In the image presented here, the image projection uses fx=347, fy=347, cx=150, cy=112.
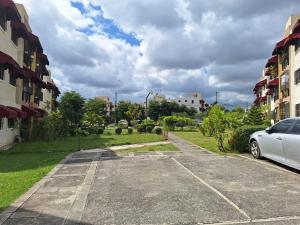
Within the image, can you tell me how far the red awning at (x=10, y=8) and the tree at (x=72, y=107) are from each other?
15.6 metres

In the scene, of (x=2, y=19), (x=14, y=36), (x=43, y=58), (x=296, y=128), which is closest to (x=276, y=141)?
(x=296, y=128)

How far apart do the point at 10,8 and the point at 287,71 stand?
2363 cm

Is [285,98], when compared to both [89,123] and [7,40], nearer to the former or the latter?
[89,123]

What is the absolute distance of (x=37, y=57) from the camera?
34.3 m

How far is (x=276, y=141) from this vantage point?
11.1m

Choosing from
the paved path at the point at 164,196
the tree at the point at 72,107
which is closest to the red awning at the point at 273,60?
the tree at the point at 72,107

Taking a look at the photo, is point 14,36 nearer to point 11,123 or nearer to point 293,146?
point 11,123

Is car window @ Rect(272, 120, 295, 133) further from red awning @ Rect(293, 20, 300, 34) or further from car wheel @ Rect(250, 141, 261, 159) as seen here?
red awning @ Rect(293, 20, 300, 34)

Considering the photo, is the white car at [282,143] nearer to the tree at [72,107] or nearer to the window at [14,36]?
the window at [14,36]

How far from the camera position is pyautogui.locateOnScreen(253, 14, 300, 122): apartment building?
2764 cm

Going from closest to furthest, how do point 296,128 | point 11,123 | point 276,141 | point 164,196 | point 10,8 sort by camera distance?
point 164,196 → point 296,128 → point 276,141 → point 10,8 → point 11,123

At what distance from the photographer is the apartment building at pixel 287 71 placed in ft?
90.7

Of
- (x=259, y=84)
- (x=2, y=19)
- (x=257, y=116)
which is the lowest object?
(x=257, y=116)

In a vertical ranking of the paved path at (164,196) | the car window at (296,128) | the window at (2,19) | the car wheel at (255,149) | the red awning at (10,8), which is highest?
the red awning at (10,8)
